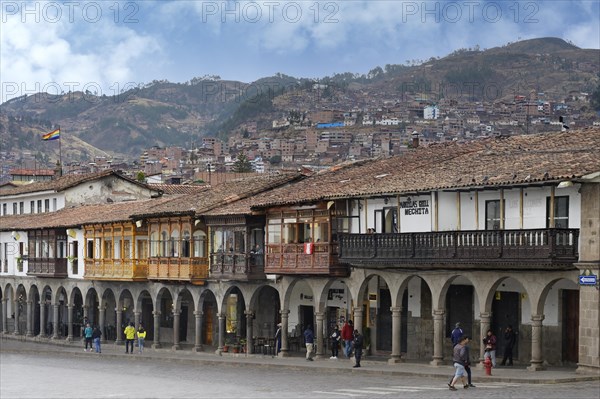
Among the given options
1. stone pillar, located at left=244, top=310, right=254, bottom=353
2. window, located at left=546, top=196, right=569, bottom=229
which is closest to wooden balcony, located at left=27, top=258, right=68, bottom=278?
stone pillar, located at left=244, top=310, right=254, bottom=353

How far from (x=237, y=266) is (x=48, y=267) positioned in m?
22.0

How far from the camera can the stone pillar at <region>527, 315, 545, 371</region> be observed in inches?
1548

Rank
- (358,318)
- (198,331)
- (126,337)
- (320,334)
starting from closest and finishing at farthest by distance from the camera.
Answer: (358,318), (320,334), (198,331), (126,337)

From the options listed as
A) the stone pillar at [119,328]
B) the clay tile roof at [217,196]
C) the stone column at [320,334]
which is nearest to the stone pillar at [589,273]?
the stone column at [320,334]

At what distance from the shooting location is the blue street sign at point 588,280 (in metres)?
37.6

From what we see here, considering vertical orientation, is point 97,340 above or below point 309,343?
below

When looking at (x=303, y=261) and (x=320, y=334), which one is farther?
(x=303, y=261)

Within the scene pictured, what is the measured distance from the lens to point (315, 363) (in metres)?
47.2

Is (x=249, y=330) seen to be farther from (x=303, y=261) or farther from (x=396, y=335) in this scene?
(x=396, y=335)

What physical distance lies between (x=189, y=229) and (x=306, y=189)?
26.1 feet

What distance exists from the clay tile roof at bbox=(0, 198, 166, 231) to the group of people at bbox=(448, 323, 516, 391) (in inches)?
1005

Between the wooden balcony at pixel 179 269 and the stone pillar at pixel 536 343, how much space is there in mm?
21186

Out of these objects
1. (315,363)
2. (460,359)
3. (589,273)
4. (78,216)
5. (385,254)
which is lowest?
(315,363)

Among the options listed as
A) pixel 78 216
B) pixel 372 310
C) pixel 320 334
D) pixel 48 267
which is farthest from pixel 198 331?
pixel 48 267
